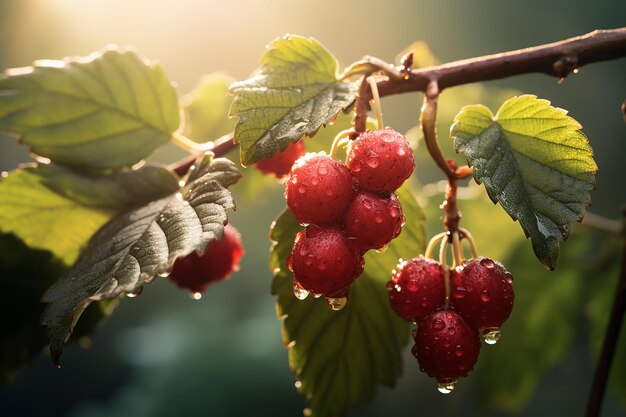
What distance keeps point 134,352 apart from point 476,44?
121 inches

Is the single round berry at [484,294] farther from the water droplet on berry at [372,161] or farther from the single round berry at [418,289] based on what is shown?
the water droplet on berry at [372,161]

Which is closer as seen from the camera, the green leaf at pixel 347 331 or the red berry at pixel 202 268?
Answer: the green leaf at pixel 347 331

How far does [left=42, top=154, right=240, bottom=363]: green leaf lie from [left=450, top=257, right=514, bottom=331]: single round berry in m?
0.28

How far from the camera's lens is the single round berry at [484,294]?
2.58ft

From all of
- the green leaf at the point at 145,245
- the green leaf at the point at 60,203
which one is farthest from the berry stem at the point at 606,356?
the green leaf at the point at 60,203

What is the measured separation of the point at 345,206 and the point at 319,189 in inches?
1.7

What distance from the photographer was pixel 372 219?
732mm

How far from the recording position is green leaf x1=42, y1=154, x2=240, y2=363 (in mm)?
727

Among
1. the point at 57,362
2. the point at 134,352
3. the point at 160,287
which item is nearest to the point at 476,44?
the point at 160,287

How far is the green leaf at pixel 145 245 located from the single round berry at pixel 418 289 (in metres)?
0.22

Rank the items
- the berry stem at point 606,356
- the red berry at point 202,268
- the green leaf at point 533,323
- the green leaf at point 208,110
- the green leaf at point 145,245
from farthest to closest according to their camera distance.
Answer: the green leaf at point 533,323, the green leaf at point 208,110, the red berry at point 202,268, the berry stem at point 606,356, the green leaf at point 145,245

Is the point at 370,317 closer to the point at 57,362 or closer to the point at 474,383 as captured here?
the point at 57,362

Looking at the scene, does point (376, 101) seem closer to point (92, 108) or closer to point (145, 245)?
point (145, 245)

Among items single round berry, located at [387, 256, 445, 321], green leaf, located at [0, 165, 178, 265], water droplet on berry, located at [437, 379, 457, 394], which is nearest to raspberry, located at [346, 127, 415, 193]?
single round berry, located at [387, 256, 445, 321]
